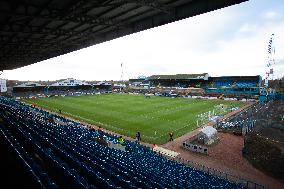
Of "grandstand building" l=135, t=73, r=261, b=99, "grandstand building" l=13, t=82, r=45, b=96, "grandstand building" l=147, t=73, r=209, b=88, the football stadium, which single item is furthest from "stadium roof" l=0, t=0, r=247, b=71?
"grandstand building" l=147, t=73, r=209, b=88

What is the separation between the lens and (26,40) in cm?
2014

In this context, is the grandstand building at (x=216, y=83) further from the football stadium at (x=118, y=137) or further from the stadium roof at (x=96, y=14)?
the stadium roof at (x=96, y=14)

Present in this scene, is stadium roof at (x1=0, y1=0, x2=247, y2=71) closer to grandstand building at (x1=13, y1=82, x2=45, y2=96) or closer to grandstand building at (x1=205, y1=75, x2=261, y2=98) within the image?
grandstand building at (x1=205, y1=75, x2=261, y2=98)

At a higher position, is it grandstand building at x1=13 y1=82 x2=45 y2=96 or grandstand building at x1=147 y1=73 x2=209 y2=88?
grandstand building at x1=147 y1=73 x2=209 y2=88

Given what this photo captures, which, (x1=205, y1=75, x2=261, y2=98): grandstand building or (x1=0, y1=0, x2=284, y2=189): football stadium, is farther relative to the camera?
(x1=205, y1=75, x2=261, y2=98): grandstand building

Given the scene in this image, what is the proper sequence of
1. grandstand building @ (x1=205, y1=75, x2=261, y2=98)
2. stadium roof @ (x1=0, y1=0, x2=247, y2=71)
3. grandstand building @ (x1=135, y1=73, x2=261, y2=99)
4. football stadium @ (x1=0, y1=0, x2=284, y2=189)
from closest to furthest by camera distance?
1. football stadium @ (x1=0, y1=0, x2=284, y2=189)
2. stadium roof @ (x1=0, y1=0, x2=247, y2=71)
3. grandstand building @ (x1=205, y1=75, x2=261, y2=98)
4. grandstand building @ (x1=135, y1=73, x2=261, y2=99)

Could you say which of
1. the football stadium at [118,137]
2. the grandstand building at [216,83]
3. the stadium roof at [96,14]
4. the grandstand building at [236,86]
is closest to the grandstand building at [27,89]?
the football stadium at [118,137]

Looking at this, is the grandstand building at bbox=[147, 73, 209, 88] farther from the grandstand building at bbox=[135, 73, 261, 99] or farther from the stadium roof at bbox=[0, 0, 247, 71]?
the stadium roof at bbox=[0, 0, 247, 71]

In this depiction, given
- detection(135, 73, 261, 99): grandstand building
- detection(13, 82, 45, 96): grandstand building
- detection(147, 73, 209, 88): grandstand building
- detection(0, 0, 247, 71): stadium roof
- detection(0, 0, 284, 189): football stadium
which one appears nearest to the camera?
detection(0, 0, 284, 189): football stadium

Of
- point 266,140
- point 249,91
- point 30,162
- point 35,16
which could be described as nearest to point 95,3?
point 35,16

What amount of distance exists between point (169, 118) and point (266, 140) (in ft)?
54.6

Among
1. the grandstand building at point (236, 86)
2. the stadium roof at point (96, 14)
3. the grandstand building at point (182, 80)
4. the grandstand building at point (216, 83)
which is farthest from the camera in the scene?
the grandstand building at point (182, 80)

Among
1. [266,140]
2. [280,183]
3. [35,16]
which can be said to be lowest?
[280,183]

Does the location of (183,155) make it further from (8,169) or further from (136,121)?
(8,169)
